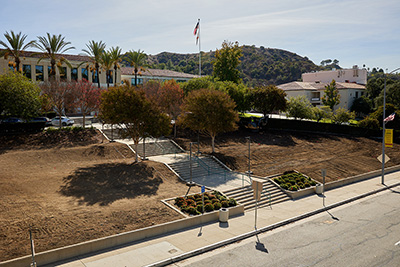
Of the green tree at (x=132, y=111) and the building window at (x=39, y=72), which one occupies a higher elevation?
the building window at (x=39, y=72)

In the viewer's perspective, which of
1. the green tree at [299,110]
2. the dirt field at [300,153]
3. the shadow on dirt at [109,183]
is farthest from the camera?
the green tree at [299,110]

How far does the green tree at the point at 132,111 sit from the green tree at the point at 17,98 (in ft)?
33.8

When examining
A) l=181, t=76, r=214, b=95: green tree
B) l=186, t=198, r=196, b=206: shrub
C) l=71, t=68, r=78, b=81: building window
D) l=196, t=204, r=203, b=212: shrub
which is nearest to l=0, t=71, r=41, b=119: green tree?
l=181, t=76, r=214, b=95: green tree

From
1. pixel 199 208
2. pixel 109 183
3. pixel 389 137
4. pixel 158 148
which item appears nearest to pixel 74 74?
pixel 158 148

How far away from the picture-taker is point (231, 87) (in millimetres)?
50906

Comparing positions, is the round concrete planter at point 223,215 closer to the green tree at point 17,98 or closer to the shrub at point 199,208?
the shrub at point 199,208

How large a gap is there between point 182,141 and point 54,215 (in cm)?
2337

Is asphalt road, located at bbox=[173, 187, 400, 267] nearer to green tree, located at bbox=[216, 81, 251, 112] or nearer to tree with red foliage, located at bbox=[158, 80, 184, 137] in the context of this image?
tree with red foliage, located at bbox=[158, 80, 184, 137]

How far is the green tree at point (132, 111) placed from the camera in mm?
29391

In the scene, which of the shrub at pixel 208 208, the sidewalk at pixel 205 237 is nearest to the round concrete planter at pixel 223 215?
the sidewalk at pixel 205 237

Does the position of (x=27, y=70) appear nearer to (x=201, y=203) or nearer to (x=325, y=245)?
(x=201, y=203)

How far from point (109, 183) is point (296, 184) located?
15.0 meters

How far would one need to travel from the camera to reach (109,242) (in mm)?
15578

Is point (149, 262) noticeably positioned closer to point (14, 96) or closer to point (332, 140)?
point (14, 96)
